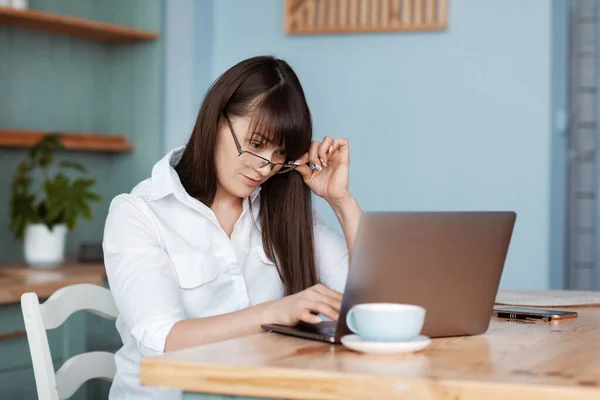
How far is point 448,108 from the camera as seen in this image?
3.62 meters

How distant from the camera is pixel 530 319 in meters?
1.70

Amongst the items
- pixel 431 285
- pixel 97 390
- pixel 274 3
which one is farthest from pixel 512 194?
pixel 431 285

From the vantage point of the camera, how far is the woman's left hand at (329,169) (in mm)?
2064

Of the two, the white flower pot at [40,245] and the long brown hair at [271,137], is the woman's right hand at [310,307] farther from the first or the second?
the white flower pot at [40,245]

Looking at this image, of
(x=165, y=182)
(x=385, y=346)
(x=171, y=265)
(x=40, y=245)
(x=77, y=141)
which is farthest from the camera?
(x=77, y=141)

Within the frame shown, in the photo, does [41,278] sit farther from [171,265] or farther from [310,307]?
[310,307]

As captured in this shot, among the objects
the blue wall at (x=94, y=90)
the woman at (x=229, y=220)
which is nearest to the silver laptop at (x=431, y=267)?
the woman at (x=229, y=220)

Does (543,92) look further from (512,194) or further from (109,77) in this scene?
(109,77)

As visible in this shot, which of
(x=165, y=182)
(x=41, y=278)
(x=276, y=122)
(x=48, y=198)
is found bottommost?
(x=41, y=278)

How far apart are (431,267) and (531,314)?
17.6 inches

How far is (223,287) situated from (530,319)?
24.9 inches

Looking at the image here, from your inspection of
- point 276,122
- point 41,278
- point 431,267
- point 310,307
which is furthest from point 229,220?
point 41,278

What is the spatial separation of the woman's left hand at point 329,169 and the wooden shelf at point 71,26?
164 centimetres

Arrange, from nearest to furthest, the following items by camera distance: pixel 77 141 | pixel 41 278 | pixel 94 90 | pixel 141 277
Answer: pixel 141 277 < pixel 41 278 < pixel 77 141 < pixel 94 90
